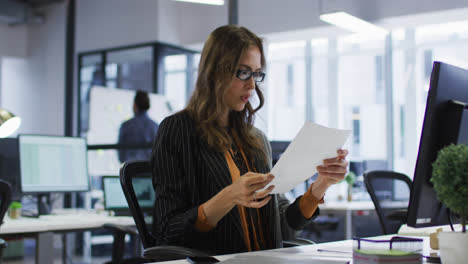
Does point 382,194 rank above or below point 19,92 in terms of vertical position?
below

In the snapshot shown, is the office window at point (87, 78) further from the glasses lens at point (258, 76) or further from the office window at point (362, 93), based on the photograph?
the glasses lens at point (258, 76)

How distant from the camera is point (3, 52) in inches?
361

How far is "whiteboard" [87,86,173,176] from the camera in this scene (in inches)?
247

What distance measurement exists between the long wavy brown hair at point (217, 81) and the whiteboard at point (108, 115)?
4523 millimetres

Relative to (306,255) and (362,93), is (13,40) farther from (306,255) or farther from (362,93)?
(306,255)

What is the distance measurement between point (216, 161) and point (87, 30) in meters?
7.27

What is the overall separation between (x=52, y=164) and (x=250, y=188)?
2.42 meters

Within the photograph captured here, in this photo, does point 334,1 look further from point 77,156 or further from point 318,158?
point 318,158

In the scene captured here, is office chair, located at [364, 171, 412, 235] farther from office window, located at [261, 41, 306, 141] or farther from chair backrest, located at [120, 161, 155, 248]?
office window, located at [261, 41, 306, 141]

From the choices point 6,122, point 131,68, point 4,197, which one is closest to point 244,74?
point 4,197

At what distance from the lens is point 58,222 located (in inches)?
116

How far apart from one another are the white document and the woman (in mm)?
114

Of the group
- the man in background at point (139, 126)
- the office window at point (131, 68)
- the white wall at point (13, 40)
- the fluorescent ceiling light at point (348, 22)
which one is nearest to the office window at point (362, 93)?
the fluorescent ceiling light at point (348, 22)

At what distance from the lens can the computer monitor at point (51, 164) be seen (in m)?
3.31
